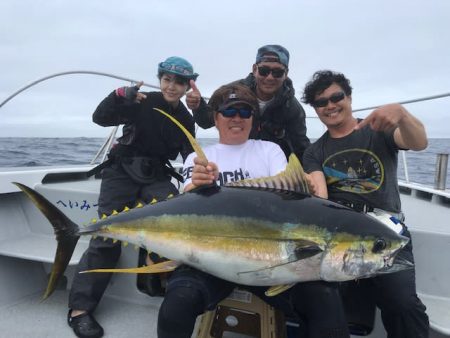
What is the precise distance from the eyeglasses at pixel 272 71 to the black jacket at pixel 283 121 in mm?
136

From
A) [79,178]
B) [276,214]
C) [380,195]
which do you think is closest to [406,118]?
[380,195]

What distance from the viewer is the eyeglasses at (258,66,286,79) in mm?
3158

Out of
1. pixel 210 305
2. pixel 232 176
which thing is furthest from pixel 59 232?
pixel 232 176

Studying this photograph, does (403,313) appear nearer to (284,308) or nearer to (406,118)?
(284,308)

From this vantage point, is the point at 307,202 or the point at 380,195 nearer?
the point at 307,202

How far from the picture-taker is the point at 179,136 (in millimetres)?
3262

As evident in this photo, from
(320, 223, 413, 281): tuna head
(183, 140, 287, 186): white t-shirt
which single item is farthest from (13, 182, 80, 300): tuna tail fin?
(320, 223, 413, 281): tuna head

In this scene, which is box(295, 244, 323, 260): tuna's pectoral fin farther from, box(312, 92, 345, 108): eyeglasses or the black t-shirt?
box(312, 92, 345, 108): eyeglasses

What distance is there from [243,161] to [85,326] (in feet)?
5.23

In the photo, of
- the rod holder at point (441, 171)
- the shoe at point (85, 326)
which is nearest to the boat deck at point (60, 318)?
the shoe at point (85, 326)

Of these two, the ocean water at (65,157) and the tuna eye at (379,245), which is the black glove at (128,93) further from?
the ocean water at (65,157)

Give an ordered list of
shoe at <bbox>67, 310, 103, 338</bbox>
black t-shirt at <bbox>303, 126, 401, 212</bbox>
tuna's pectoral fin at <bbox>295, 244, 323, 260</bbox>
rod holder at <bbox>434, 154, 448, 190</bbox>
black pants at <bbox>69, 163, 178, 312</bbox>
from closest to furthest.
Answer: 1. tuna's pectoral fin at <bbox>295, 244, 323, 260</bbox>
2. black t-shirt at <bbox>303, 126, 401, 212</bbox>
3. shoe at <bbox>67, 310, 103, 338</bbox>
4. black pants at <bbox>69, 163, 178, 312</bbox>
5. rod holder at <bbox>434, 154, 448, 190</bbox>

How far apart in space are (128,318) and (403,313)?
1.96 metres

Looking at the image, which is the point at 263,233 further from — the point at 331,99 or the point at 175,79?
the point at 175,79
